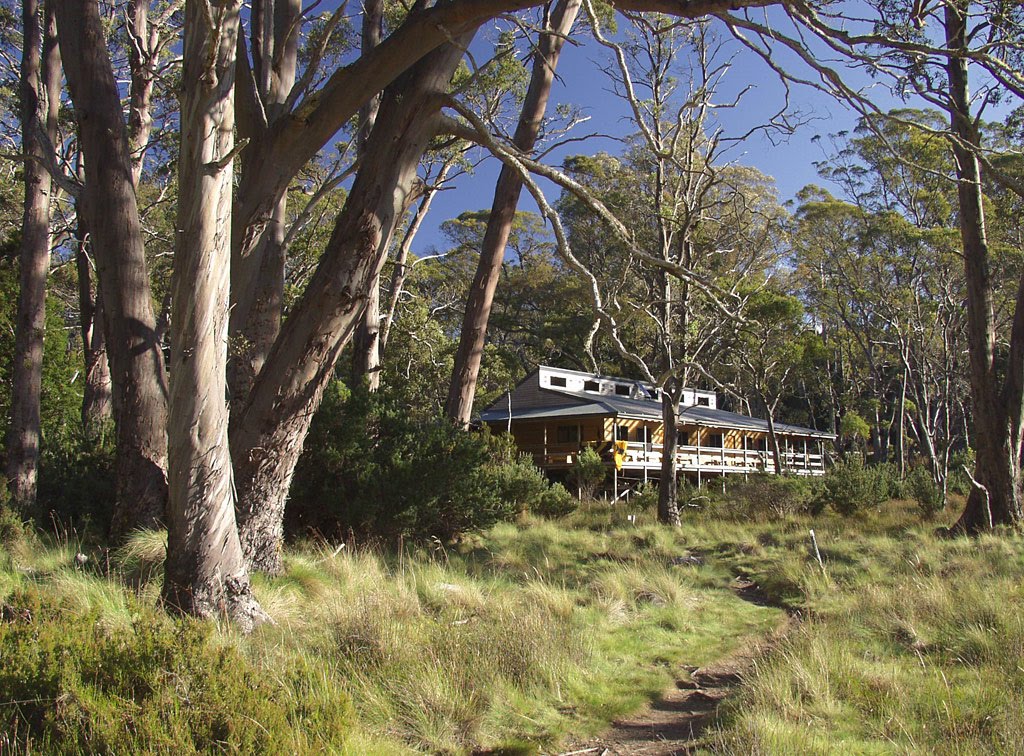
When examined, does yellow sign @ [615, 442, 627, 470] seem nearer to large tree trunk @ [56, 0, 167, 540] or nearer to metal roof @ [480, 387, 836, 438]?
metal roof @ [480, 387, 836, 438]

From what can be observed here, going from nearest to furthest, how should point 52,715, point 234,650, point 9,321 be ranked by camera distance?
point 52,715 → point 234,650 → point 9,321

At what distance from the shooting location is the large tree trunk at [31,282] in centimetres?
833

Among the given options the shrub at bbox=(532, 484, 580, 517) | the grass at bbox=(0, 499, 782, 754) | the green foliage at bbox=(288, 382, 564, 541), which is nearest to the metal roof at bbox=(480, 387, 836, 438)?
the shrub at bbox=(532, 484, 580, 517)

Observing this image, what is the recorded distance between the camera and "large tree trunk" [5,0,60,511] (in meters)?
8.33

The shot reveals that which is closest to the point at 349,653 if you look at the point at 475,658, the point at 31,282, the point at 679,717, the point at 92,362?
the point at 475,658

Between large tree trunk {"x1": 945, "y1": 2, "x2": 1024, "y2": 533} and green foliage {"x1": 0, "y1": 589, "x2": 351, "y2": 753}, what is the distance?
37.9 feet

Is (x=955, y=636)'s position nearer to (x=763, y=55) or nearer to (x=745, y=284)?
(x=763, y=55)

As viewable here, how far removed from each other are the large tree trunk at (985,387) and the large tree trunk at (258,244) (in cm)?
1009

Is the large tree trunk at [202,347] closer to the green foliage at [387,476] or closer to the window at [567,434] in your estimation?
the green foliage at [387,476]

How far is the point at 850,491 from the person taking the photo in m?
18.4

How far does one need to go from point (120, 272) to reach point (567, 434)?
23.3m

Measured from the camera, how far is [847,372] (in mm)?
38375

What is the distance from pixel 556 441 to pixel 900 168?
1576cm

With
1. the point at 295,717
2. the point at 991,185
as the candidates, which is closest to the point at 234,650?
the point at 295,717
